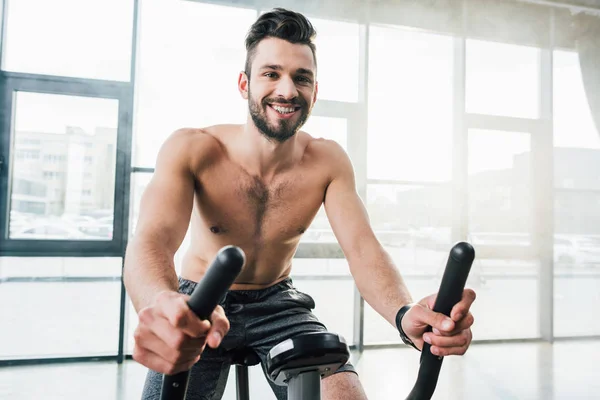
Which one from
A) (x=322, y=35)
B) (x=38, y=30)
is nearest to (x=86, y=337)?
(x=38, y=30)

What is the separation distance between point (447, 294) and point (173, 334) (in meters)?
0.38

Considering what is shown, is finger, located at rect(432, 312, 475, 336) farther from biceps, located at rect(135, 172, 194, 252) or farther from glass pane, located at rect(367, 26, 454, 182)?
glass pane, located at rect(367, 26, 454, 182)

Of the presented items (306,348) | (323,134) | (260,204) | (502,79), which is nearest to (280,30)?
(260,204)

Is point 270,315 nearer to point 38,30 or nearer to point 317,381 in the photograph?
point 317,381

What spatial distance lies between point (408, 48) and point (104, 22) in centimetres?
247

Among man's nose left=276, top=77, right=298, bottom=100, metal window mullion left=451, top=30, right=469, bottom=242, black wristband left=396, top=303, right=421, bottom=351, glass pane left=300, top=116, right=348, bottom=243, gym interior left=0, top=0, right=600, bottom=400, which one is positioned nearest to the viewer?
black wristband left=396, top=303, right=421, bottom=351

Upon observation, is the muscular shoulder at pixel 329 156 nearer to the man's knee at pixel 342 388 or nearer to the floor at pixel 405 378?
the man's knee at pixel 342 388

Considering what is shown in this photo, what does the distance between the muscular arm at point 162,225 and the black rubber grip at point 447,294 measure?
476 millimetres

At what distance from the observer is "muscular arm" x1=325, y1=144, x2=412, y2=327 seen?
1.21m

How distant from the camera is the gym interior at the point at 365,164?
325cm

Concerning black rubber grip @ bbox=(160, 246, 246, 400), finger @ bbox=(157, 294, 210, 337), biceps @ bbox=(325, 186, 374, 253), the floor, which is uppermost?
biceps @ bbox=(325, 186, 374, 253)

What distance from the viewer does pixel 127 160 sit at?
3.39 meters

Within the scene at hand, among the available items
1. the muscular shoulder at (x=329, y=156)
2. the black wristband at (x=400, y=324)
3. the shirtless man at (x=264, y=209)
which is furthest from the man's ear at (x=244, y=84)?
the black wristband at (x=400, y=324)

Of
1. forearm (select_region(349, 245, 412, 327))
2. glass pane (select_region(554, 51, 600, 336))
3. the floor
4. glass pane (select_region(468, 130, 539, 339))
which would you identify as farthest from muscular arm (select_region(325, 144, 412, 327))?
glass pane (select_region(554, 51, 600, 336))
